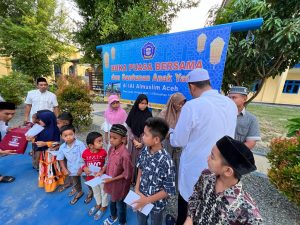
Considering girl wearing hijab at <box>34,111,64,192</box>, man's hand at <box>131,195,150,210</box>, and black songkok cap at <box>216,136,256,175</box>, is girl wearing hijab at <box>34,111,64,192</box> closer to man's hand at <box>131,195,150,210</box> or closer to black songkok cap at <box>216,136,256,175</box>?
man's hand at <box>131,195,150,210</box>

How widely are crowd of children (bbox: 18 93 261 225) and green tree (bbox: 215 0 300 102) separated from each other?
68.9 inches

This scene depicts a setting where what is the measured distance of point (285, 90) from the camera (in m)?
16.7

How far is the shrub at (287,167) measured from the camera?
85.0 inches

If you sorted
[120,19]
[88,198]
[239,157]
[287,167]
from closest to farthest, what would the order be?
[239,157] < [287,167] < [88,198] < [120,19]

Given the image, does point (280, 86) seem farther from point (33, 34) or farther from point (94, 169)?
point (33, 34)

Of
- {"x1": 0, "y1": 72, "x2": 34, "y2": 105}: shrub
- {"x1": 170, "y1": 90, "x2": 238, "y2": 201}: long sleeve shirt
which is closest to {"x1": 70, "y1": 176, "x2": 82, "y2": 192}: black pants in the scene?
{"x1": 170, "y1": 90, "x2": 238, "y2": 201}: long sleeve shirt

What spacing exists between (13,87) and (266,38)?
927 centimetres

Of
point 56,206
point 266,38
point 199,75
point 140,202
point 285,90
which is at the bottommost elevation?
point 56,206

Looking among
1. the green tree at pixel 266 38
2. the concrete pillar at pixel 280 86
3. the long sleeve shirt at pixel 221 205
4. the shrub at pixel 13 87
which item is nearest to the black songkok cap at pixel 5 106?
the long sleeve shirt at pixel 221 205

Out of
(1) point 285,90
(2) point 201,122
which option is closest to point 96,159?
(2) point 201,122

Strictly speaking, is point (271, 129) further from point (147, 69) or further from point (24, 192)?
point (24, 192)

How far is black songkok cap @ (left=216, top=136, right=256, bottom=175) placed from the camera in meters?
0.89

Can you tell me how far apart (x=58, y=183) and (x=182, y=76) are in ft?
8.98

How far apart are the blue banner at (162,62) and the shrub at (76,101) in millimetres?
1972
